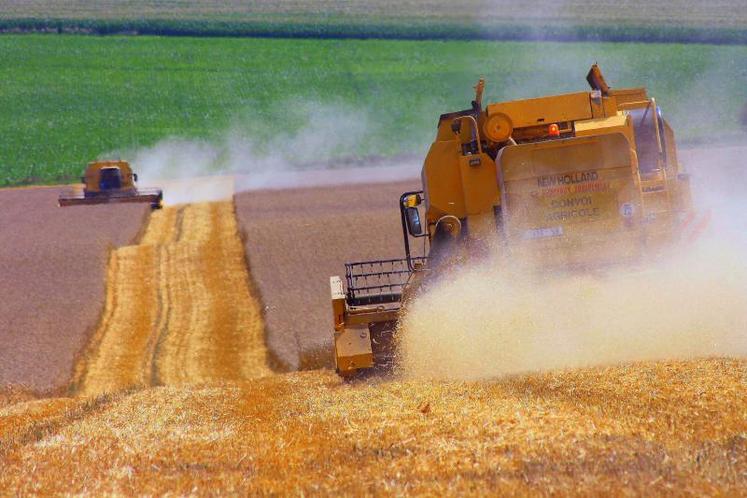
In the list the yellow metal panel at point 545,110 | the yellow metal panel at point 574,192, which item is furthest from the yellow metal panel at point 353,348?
the yellow metal panel at point 545,110

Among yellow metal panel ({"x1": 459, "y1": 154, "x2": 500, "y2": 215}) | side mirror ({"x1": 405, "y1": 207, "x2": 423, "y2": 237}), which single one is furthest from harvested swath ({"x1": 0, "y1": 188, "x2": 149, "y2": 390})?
yellow metal panel ({"x1": 459, "y1": 154, "x2": 500, "y2": 215})

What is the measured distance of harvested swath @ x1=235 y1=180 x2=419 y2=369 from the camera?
67.9 feet

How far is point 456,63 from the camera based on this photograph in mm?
56688

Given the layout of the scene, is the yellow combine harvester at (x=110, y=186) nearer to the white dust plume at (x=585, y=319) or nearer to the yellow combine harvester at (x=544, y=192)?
the yellow combine harvester at (x=544, y=192)

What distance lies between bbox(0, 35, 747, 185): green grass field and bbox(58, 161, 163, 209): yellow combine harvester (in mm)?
8527

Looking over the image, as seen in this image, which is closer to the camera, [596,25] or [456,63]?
[596,25]

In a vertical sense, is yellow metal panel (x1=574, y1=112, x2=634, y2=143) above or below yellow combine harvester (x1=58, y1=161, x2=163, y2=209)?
below

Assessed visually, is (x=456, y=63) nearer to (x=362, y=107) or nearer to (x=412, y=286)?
(x=362, y=107)

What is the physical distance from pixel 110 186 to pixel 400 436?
31112 mm

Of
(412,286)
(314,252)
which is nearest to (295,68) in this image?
(314,252)

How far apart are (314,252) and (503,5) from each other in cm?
2742

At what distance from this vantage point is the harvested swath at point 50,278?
1959 centimetres

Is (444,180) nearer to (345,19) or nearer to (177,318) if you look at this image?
(177,318)

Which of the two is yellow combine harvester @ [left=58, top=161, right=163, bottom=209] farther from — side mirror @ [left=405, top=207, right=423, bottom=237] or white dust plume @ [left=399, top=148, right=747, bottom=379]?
white dust plume @ [left=399, top=148, right=747, bottom=379]
